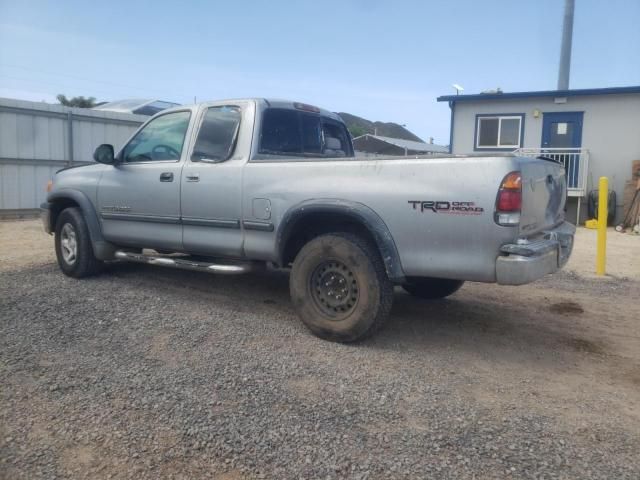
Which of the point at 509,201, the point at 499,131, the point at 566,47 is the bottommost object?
the point at 509,201

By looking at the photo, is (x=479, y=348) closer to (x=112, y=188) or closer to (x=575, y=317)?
(x=575, y=317)

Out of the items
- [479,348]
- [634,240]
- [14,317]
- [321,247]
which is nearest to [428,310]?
[479,348]

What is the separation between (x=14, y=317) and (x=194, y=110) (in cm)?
254

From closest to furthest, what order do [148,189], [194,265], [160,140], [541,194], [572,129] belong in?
[541,194] < [194,265] < [148,189] < [160,140] < [572,129]

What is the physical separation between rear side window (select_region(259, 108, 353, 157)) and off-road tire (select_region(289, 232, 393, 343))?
128 cm

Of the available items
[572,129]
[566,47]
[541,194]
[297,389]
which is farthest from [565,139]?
[297,389]

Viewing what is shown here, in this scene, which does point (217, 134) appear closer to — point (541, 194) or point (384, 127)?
point (541, 194)

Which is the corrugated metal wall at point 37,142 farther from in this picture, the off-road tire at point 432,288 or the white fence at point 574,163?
the white fence at point 574,163

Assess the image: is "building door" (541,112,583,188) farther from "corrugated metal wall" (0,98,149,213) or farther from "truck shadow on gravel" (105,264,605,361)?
"corrugated metal wall" (0,98,149,213)

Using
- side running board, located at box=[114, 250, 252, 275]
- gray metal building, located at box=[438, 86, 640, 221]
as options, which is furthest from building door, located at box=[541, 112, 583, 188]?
side running board, located at box=[114, 250, 252, 275]

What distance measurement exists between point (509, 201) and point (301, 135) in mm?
2622

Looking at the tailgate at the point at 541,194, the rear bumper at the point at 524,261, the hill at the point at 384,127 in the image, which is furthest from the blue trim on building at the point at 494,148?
the hill at the point at 384,127

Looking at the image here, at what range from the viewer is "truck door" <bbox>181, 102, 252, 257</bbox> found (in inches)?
198

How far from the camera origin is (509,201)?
12.1ft
